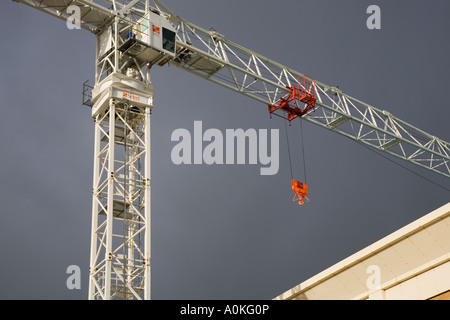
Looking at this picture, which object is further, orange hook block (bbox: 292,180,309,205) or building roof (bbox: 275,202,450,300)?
orange hook block (bbox: 292,180,309,205)

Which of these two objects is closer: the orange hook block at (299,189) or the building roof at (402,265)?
the building roof at (402,265)

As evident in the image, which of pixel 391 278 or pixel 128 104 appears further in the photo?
pixel 128 104

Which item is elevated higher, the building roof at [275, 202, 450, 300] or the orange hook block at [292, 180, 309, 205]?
the orange hook block at [292, 180, 309, 205]

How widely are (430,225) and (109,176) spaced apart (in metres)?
15.4

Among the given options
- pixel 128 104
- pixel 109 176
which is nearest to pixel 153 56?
pixel 128 104

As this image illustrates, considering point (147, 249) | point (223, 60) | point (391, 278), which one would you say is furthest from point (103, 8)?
point (391, 278)

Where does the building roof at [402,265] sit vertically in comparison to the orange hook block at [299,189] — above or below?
below
